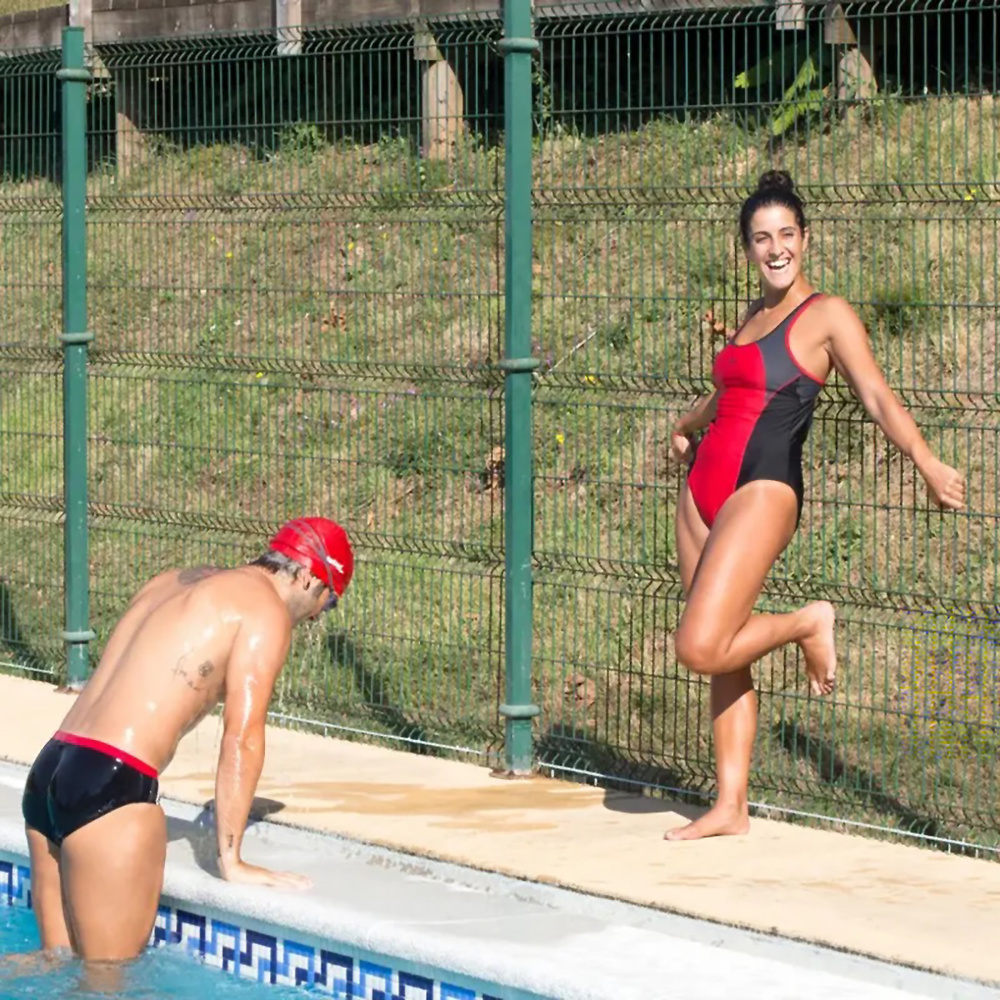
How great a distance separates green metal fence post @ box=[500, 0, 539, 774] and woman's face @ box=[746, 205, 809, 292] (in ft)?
4.52

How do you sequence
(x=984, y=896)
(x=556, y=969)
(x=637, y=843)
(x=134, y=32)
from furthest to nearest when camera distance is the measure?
1. (x=134, y=32)
2. (x=637, y=843)
3. (x=984, y=896)
4. (x=556, y=969)

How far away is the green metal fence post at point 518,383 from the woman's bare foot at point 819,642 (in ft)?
4.68

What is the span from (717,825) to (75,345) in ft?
13.5

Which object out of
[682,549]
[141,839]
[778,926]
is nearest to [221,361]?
[682,549]

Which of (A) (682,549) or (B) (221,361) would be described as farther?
(B) (221,361)

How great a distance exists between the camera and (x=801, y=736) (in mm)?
7586

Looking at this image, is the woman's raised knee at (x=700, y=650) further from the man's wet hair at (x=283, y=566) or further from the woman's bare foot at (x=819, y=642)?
the man's wet hair at (x=283, y=566)

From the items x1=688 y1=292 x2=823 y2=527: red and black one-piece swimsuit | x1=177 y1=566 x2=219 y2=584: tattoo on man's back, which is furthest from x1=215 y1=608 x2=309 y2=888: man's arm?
x1=688 y1=292 x2=823 y2=527: red and black one-piece swimsuit

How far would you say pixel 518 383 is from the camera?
24.3 feet

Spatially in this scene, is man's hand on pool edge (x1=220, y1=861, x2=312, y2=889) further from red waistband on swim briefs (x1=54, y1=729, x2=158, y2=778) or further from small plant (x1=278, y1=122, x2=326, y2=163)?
small plant (x1=278, y1=122, x2=326, y2=163)

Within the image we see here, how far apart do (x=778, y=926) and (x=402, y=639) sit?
10.1 ft

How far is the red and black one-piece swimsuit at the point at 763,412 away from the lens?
6.12 metres

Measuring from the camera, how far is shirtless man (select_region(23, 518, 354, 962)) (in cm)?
545

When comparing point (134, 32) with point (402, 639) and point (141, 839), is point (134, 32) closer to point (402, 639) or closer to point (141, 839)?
point (402, 639)
